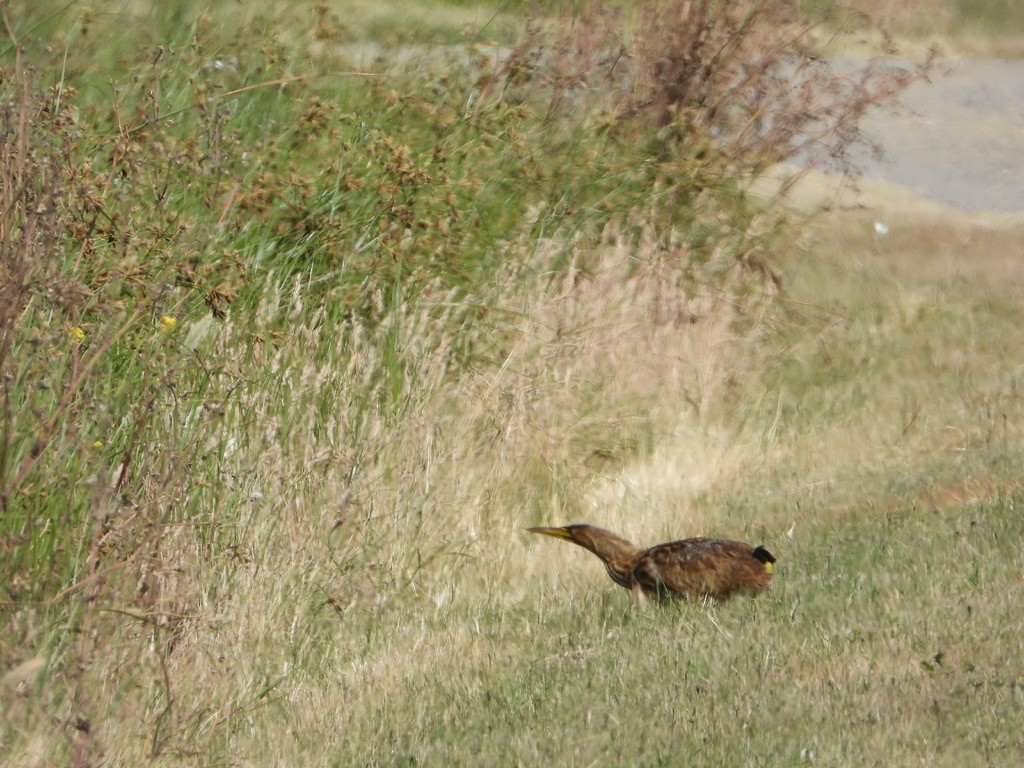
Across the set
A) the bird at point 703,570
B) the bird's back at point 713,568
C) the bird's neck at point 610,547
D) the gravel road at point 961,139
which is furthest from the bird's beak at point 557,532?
the gravel road at point 961,139

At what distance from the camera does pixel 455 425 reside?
8.05 meters

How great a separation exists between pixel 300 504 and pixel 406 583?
0.55 m

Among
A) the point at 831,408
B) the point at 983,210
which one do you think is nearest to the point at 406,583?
the point at 831,408

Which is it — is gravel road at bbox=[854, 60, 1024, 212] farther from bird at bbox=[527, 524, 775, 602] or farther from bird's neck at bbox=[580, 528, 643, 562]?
bird at bbox=[527, 524, 775, 602]

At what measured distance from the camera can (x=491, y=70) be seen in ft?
32.0

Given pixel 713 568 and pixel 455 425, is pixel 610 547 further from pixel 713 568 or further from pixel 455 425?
pixel 455 425

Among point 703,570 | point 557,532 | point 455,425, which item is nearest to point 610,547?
point 557,532

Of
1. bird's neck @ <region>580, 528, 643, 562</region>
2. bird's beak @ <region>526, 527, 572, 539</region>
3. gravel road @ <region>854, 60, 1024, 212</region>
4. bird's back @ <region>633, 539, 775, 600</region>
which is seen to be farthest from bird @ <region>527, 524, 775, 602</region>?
gravel road @ <region>854, 60, 1024, 212</region>

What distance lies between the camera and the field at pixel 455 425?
526 centimetres

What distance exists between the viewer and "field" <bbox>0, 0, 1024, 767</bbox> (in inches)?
207

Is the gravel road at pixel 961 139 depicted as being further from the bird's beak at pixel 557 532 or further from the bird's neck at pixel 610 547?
the bird's neck at pixel 610 547

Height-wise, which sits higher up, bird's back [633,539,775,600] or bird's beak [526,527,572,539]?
bird's back [633,539,775,600]

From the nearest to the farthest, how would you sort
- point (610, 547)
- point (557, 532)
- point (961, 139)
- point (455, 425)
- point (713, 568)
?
point (713, 568), point (610, 547), point (557, 532), point (455, 425), point (961, 139)

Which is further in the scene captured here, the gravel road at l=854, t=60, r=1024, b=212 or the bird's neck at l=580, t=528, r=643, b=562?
the gravel road at l=854, t=60, r=1024, b=212
